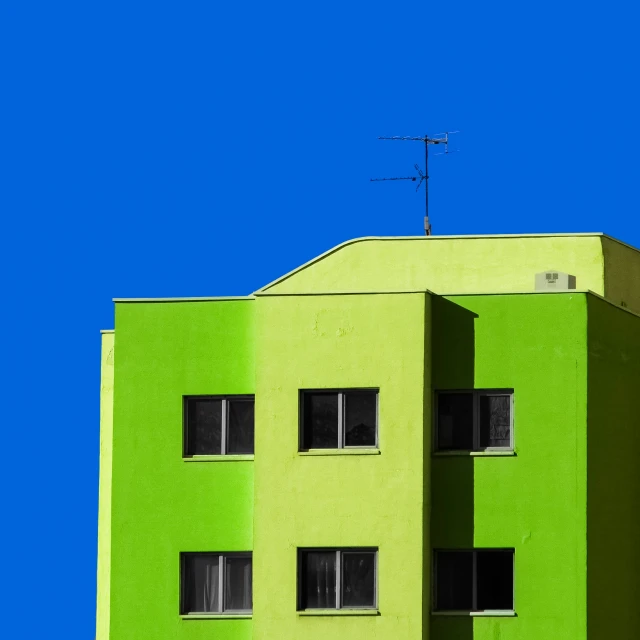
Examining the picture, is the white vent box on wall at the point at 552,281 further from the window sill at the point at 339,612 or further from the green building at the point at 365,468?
the window sill at the point at 339,612

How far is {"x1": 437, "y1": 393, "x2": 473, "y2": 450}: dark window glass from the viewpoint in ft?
136

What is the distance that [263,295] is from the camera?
136 feet

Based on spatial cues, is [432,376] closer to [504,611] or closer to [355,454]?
[355,454]

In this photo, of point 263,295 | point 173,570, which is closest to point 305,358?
point 263,295

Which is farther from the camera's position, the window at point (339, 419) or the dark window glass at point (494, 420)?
the dark window glass at point (494, 420)

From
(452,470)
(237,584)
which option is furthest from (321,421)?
(237,584)

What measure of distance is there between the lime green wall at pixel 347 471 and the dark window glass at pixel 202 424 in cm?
122

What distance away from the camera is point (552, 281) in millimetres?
44969

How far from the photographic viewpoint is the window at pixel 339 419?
41125 millimetres

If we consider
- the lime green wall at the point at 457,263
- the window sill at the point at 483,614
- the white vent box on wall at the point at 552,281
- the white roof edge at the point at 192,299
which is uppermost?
the lime green wall at the point at 457,263

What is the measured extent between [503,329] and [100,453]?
11.9 m

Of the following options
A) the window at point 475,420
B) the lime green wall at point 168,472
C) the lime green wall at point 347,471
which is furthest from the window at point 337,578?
the window at point 475,420

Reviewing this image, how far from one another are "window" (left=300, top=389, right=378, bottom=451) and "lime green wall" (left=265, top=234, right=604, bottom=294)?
6.43 m

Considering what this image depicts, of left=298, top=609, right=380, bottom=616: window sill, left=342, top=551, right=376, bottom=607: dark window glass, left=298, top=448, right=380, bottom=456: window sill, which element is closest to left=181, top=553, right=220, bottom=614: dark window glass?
left=298, top=609, right=380, bottom=616: window sill
